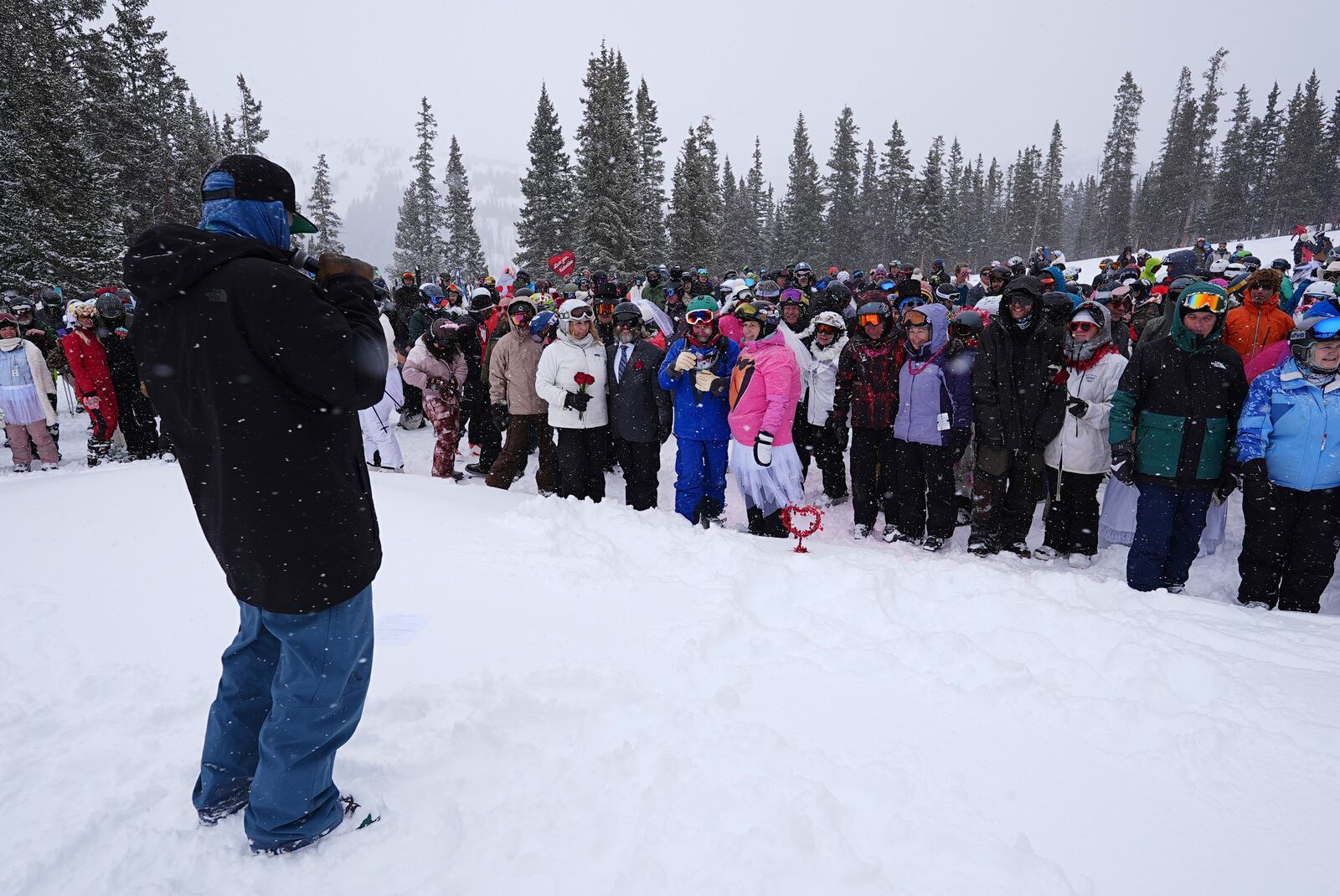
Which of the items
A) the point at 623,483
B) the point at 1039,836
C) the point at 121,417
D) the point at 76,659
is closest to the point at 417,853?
the point at 1039,836

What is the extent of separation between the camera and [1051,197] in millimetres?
61125

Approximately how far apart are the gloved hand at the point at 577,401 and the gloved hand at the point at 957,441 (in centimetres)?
372

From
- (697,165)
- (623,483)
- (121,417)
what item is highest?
(697,165)

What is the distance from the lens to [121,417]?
396 inches

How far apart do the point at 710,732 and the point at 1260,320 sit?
7.38 metres

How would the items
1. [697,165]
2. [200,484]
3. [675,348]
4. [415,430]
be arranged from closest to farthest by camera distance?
1. [200,484]
2. [675,348]
3. [415,430]
4. [697,165]

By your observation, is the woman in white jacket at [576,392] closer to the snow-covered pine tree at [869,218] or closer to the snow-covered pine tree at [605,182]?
the snow-covered pine tree at [605,182]

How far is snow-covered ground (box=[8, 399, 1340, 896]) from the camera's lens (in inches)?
81.7

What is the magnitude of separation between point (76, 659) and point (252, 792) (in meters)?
1.96

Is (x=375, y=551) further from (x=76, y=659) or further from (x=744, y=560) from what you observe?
(x=744, y=560)

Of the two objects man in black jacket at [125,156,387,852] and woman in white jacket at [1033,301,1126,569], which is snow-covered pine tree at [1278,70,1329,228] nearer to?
woman in white jacket at [1033,301,1126,569]

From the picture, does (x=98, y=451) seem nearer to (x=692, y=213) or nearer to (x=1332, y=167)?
(x=692, y=213)

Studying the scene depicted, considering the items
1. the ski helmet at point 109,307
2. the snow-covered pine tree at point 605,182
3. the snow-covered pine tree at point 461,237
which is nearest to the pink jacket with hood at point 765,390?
the ski helmet at point 109,307

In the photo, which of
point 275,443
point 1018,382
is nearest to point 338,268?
point 275,443
